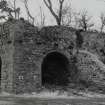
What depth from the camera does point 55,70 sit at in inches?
923

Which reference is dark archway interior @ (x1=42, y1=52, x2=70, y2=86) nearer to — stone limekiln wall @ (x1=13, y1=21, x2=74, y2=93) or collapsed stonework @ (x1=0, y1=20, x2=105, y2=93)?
collapsed stonework @ (x1=0, y1=20, x2=105, y2=93)

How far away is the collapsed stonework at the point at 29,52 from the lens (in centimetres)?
2059

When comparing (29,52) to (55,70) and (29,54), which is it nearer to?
(29,54)

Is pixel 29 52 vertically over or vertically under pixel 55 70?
over

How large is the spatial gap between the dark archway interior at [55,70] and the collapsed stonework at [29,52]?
0.75 feet

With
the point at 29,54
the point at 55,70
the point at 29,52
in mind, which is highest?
the point at 29,52

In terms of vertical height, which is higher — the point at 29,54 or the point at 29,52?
the point at 29,52

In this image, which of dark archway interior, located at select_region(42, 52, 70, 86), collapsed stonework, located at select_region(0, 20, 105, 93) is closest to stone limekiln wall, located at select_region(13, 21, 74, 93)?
collapsed stonework, located at select_region(0, 20, 105, 93)

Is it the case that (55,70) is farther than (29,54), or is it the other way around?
(55,70)

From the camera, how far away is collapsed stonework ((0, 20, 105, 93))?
67.6 feet

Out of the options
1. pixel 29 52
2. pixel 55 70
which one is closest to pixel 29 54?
pixel 29 52

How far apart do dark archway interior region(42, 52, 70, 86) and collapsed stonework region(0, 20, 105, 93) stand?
0.23 meters

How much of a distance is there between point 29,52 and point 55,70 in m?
3.39

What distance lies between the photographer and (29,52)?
821 inches
